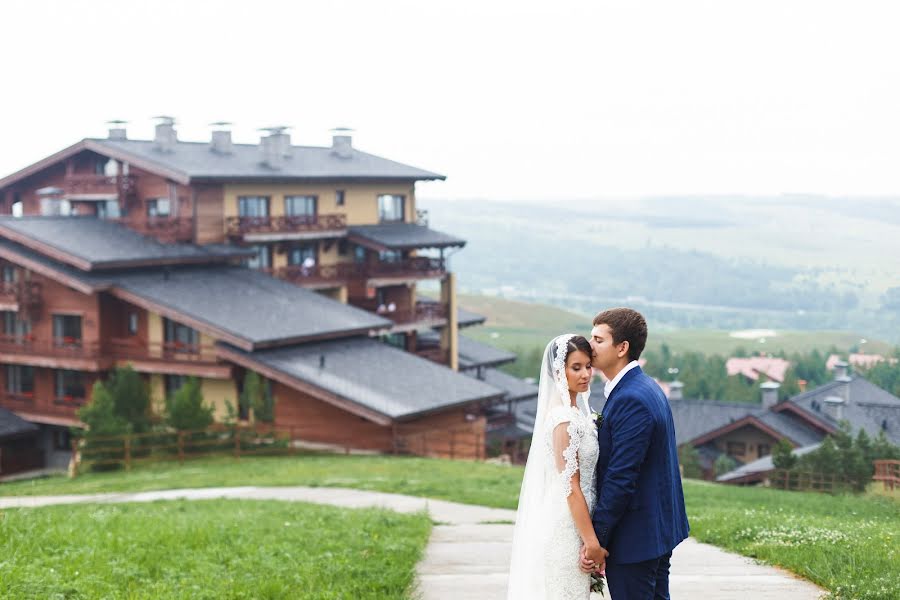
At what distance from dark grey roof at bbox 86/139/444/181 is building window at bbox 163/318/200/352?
6.26m

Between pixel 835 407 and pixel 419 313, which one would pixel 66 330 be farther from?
pixel 835 407

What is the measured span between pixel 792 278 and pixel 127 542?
176 metres

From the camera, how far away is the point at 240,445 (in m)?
33.2

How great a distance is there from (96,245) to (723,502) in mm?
24983

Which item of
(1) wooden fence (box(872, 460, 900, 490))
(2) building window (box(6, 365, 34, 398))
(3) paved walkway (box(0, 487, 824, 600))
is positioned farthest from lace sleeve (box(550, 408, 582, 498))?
(2) building window (box(6, 365, 34, 398))

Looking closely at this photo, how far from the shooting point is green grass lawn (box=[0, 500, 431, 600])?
9.69 metres

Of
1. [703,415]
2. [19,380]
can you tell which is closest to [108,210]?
[19,380]

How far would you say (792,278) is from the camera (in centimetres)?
17862

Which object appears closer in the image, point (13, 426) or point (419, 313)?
point (13, 426)

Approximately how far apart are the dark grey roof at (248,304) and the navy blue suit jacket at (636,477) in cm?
2786

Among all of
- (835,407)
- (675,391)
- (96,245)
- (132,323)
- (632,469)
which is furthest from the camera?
(675,391)

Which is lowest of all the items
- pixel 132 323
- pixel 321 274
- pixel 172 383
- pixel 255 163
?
pixel 172 383

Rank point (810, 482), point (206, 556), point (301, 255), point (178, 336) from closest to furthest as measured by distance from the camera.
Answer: point (206, 556), point (810, 482), point (178, 336), point (301, 255)

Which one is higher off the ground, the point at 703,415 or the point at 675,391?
the point at 675,391
